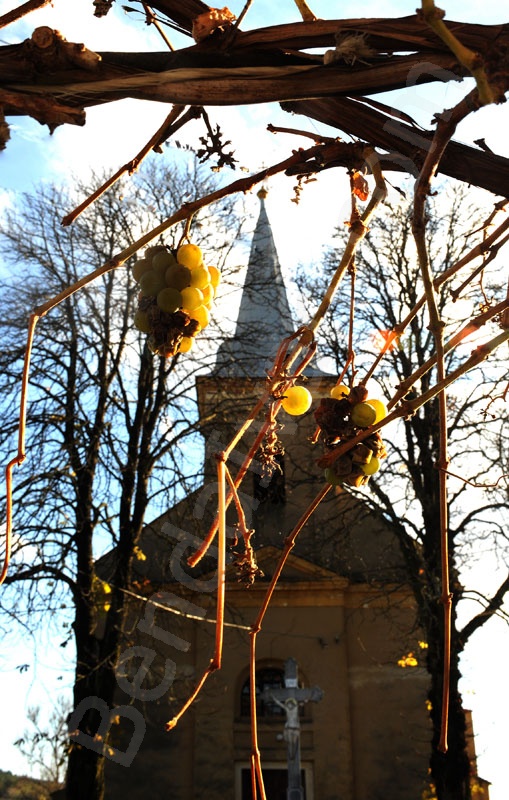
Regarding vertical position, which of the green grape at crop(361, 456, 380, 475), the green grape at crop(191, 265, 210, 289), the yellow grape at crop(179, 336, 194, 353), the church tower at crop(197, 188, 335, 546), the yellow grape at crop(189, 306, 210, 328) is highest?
the church tower at crop(197, 188, 335, 546)

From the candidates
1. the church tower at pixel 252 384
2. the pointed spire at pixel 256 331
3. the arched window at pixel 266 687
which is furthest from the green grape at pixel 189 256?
the arched window at pixel 266 687

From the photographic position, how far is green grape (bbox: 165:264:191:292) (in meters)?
0.90

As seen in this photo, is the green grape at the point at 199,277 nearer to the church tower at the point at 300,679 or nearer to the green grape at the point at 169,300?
the green grape at the point at 169,300

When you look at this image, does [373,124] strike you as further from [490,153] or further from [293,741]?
[293,741]

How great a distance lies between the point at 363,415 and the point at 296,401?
10cm

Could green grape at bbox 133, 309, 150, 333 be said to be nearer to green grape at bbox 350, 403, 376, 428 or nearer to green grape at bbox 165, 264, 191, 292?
green grape at bbox 165, 264, 191, 292

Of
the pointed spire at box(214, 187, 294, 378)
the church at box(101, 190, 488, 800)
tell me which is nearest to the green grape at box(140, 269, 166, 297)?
the pointed spire at box(214, 187, 294, 378)

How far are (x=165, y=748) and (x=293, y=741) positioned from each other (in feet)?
15.8

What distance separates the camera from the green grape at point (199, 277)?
0.91 metres

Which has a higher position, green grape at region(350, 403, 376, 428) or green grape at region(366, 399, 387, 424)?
green grape at region(366, 399, 387, 424)

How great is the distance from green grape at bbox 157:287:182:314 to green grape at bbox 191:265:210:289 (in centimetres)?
3

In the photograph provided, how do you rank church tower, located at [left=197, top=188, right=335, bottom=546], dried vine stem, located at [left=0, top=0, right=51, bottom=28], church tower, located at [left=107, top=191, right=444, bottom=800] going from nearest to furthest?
dried vine stem, located at [left=0, top=0, right=51, bottom=28], church tower, located at [left=197, top=188, right=335, bottom=546], church tower, located at [left=107, top=191, right=444, bottom=800]

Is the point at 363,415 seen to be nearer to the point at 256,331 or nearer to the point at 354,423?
the point at 354,423

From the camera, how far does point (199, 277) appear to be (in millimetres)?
921
